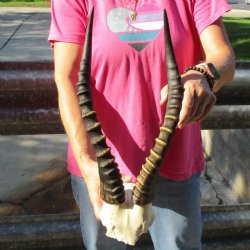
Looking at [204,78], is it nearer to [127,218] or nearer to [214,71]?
→ [214,71]

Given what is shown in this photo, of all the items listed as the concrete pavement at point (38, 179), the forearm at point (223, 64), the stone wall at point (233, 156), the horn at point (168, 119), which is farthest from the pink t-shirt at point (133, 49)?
the stone wall at point (233, 156)

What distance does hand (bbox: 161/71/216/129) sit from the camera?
1598 mm

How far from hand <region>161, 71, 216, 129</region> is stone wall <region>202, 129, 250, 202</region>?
7.72ft

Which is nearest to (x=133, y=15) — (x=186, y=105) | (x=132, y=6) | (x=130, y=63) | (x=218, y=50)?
(x=132, y=6)

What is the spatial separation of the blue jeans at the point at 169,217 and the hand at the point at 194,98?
449 millimetres

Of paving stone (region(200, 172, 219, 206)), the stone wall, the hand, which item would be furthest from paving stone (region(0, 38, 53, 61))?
the hand

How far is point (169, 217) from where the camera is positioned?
2.09m

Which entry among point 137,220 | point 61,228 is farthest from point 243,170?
point 137,220

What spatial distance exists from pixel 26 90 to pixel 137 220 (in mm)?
1030

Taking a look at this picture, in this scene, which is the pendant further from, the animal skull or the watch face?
the animal skull

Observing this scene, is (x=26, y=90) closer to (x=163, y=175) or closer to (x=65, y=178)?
(x=163, y=175)

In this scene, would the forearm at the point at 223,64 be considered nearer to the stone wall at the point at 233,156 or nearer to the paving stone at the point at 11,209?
the stone wall at the point at 233,156

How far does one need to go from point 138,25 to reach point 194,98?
0.41m

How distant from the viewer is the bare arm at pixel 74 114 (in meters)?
1.87
